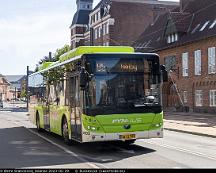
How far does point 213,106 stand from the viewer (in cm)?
4425

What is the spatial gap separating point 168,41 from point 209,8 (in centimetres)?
715

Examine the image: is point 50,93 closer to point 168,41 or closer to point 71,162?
point 71,162

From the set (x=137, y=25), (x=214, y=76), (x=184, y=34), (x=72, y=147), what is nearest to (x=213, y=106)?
(x=214, y=76)

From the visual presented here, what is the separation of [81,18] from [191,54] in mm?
58999

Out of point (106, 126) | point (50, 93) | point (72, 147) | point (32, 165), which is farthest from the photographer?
point (50, 93)

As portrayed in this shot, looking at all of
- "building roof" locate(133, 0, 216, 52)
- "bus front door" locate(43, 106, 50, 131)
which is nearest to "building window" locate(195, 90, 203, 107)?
"building roof" locate(133, 0, 216, 52)

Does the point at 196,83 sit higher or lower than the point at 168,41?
lower

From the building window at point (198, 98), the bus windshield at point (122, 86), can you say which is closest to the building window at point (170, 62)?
the building window at point (198, 98)

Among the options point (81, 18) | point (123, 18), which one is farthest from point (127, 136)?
point (81, 18)

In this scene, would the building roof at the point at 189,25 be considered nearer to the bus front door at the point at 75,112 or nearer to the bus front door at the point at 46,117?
the bus front door at the point at 46,117

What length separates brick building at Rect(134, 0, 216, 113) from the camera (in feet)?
149

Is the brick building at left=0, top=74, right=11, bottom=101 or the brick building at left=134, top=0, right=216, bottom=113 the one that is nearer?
the brick building at left=134, top=0, right=216, bottom=113

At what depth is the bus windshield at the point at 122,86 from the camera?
14219 mm

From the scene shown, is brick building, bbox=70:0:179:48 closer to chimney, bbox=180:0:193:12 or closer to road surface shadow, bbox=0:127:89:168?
chimney, bbox=180:0:193:12
